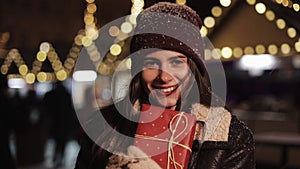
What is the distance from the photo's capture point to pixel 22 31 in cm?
441

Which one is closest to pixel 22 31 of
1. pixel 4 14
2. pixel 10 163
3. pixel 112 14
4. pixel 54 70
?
pixel 4 14

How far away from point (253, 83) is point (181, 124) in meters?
16.0

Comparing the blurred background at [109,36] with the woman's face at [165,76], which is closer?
the woman's face at [165,76]

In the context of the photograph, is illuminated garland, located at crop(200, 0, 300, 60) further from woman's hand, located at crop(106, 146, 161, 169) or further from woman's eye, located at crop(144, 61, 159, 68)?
woman's hand, located at crop(106, 146, 161, 169)

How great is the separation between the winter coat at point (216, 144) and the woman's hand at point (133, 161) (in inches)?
0.6

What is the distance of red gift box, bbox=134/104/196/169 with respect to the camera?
1.39m

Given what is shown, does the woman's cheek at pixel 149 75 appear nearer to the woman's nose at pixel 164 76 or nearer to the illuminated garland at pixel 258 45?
the woman's nose at pixel 164 76

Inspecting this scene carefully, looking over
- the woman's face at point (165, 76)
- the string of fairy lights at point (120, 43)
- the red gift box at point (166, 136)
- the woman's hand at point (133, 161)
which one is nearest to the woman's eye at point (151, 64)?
the woman's face at point (165, 76)

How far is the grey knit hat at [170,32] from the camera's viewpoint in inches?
59.9

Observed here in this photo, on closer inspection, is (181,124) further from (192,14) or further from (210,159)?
(192,14)

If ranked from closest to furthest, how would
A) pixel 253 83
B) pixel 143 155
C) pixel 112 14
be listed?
1. pixel 143 155
2. pixel 112 14
3. pixel 253 83

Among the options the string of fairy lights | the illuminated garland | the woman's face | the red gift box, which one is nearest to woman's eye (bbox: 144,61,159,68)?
the woman's face

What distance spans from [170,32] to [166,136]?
0.32 metres

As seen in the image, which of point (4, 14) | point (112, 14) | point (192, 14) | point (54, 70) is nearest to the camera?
point (192, 14)
